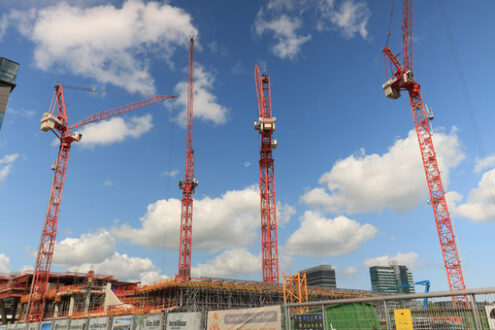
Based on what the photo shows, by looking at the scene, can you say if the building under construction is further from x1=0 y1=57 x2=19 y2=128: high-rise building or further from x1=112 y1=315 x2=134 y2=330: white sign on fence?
x1=0 y1=57 x2=19 y2=128: high-rise building

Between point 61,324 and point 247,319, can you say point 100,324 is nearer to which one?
point 61,324

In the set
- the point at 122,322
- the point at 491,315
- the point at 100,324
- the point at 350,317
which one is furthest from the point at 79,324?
the point at 491,315

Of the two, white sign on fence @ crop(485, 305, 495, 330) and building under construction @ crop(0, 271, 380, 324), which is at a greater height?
building under construction @ crop(0, 271, 380, 324)

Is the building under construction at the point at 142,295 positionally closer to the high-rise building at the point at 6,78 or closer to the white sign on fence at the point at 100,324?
the white sign on fence at the point at 100,324

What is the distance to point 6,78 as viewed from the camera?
147 ft

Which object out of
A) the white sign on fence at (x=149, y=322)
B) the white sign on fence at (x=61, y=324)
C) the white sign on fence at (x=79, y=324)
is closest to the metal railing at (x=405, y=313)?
the white sign on fence at (x=149, y=322)

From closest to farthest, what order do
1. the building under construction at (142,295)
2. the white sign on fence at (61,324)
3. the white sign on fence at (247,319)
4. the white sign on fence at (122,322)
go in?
the white sign on fence at (247,319) → the white sign on fence at (122,322) → the white sign on fence at (61,324) → the building under construction at (142,295)

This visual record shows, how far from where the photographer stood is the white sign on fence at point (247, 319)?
12242 mm

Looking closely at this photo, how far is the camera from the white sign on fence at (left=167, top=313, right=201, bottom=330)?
14.8 metres

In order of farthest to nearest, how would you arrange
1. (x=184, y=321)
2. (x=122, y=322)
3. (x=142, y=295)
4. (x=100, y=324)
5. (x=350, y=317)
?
(x=142, y=295), (x=100, y=324), (x=122, y=322), (x=184, y=321), (x=350, y=317)

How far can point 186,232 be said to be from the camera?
7888 centimetres

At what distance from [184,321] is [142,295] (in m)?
50.2

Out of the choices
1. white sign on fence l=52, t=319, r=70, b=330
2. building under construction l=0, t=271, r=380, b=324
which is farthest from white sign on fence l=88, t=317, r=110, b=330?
building under construction l=0, t=271, r=380, b=324

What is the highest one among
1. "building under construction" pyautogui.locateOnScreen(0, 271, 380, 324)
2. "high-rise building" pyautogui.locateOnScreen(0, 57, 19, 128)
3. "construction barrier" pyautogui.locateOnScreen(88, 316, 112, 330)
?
"high-rise building" pyautogui.locateOnScreen(0, 57, 19, 128)
